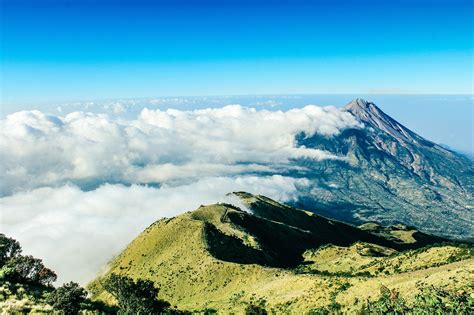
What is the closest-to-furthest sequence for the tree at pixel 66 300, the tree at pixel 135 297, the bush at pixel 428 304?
the bush at pixel 428 304 < the tree at pixel 66 300 < the tree at pixel 135 297

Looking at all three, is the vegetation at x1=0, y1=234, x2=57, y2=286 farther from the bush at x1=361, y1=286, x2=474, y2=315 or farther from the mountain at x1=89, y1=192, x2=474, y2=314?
the bush at x1=361, y1=286, x2=474, y2=315

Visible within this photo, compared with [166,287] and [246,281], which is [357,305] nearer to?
[246,281]

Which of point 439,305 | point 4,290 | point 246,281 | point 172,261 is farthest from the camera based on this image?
point 172,261

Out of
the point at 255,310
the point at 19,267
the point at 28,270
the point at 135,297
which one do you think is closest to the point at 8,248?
the point at 28,270

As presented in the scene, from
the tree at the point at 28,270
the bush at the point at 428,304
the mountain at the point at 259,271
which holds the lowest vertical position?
the mountain at the point at 259,271

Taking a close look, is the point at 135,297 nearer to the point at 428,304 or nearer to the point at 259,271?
the point at 428,304

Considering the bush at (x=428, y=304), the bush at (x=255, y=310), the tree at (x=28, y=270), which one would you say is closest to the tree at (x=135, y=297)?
the bush at (x=255, y=310)

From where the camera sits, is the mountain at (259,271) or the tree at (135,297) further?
the mountain at (259,271)

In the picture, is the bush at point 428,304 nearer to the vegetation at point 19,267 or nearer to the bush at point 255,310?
the bush at point 255,310

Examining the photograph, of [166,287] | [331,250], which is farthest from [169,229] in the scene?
[331,250]
